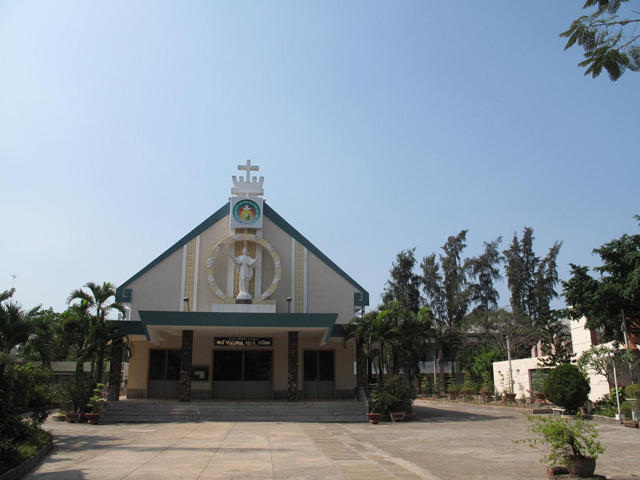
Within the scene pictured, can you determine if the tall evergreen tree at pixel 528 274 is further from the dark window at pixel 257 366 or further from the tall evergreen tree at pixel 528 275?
the dark window at pixel 257 366

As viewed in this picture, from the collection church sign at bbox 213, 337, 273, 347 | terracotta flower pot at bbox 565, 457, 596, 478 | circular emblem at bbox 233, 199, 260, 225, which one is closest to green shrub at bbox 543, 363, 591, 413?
church sign at bbox 213, 337, 273, 347

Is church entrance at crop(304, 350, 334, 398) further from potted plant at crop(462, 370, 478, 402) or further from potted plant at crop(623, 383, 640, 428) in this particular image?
potted plant at crop(623, 383, 640, 428)

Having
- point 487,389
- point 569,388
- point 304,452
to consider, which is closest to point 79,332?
point 304,452

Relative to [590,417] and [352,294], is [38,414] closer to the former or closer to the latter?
[352,294]

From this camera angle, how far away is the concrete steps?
67.9ft

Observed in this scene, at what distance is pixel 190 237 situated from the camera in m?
27.7

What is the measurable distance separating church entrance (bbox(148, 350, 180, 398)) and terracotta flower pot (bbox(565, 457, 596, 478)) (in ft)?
69.9

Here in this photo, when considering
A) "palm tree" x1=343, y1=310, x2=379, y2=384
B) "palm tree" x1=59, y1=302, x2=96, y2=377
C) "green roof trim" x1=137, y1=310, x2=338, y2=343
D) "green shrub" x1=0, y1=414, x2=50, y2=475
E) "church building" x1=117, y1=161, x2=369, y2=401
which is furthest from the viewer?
"church building" x1=117, y1=161, x2=369, y2=401

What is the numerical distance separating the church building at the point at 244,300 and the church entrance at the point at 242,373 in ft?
0.15

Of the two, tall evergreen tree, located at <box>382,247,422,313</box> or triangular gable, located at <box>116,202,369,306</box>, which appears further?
tall evergreen tree, located at <box>382,247,422,313</box>

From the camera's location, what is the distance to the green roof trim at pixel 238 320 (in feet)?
73.2

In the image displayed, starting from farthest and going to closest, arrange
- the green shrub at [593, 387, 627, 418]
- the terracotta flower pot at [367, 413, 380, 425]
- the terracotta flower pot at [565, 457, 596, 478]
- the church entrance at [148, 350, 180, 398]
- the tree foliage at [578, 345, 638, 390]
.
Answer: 1. the church entrance at [148, 350, 180, 398]
2. the terracotta flower pot at [367, 413, 380, 425]
3. the green shrub at [593, 387, 627, 418]
4. the tree foliage at [578, 345, 638, 390]
5. the terracotta flower pot at [565, 457, 596, 478]

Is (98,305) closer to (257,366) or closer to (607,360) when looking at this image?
(257,366)

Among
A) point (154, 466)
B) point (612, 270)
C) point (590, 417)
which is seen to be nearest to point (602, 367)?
point (590, 417)
